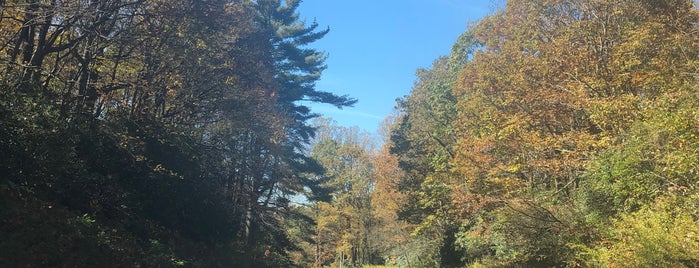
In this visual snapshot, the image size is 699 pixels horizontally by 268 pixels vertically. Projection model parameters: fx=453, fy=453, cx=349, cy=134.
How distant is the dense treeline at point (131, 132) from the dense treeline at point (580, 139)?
974cm

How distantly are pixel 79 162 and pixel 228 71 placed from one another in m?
7.72

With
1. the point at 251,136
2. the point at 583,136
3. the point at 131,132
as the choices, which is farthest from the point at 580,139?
the point at 251,136

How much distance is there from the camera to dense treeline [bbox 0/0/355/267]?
884 cm

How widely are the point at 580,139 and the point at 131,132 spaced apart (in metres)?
13.6

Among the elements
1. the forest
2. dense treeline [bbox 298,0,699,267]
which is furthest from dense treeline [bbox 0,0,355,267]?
dense treeline [bbox 298,0,699,267]

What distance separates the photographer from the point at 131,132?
44.6 feet

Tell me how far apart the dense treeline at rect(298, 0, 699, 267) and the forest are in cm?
Result: 7

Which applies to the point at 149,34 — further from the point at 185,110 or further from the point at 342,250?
the point at 342,250

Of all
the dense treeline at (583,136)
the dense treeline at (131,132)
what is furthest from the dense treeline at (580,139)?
the dense treeline at (131,132)

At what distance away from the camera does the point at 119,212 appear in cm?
1202

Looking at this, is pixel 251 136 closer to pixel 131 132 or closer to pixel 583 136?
pixel 131 132

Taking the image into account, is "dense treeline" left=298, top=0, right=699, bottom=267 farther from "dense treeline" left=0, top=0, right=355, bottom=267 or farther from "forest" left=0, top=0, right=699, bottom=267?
"dense treeline" left=0, top=0, right=355, bottom=267

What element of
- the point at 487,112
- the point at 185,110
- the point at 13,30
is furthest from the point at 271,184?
the point at 13,30

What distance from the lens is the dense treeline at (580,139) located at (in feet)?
30.9
